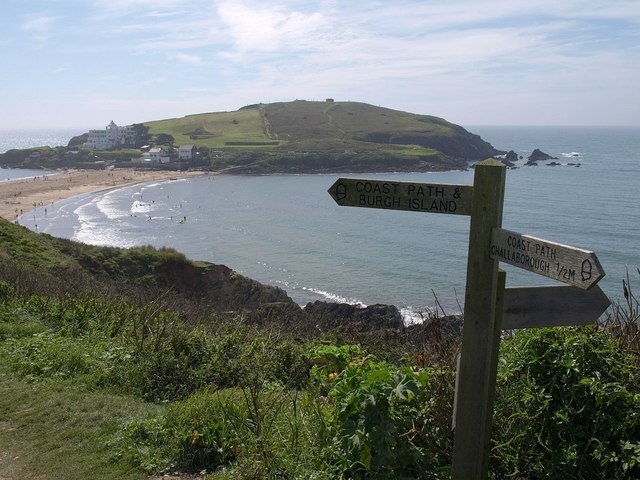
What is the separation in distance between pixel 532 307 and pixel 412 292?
2974cm

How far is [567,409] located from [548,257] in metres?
0.99

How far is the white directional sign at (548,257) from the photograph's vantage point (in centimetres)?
263

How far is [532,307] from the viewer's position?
10.7ft

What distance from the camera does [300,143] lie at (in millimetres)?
122312

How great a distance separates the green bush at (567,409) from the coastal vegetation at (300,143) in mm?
98987

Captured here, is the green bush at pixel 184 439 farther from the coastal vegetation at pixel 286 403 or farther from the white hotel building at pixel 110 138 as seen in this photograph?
the white hotel building at pixel 110 138

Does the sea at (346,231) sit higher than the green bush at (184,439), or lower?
lower

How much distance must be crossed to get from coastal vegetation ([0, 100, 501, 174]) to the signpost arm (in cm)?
9934

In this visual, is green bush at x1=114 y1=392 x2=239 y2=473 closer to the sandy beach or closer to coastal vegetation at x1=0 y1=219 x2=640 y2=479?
coastal vegetation at x1=0 y1=219 x2=640 y2=479

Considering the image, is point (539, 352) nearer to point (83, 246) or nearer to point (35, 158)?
point (83, 246)

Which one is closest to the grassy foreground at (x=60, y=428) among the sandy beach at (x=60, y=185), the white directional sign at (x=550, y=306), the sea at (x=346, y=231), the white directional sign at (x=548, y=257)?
the white directional sign at (x=550, y=306)

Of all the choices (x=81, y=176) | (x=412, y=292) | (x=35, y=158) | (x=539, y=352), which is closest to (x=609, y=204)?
(x=412, y=292)

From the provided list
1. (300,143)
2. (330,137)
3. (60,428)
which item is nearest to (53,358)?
(60,428)

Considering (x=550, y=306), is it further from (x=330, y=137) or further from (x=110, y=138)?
(x=110, y=138)
